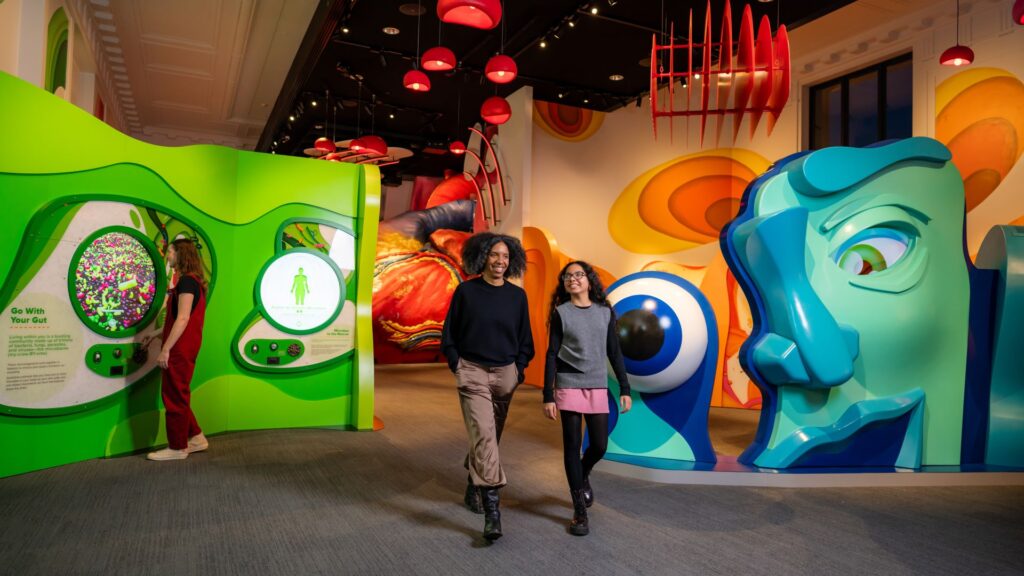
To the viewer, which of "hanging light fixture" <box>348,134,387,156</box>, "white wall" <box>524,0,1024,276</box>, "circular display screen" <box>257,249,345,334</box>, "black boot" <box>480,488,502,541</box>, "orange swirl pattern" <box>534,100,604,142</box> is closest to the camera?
"black boot" <box>480,488,502,541</box>

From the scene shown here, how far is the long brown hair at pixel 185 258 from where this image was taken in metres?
4.61

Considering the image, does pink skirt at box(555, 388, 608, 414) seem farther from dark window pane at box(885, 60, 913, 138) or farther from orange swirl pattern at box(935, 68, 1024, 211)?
dark window pane at box(885, 60, 913, 138)

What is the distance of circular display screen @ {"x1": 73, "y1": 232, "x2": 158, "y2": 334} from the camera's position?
4426 mm

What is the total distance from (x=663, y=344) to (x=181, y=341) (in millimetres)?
3332

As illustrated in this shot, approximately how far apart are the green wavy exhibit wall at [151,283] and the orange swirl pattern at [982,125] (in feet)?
18.6

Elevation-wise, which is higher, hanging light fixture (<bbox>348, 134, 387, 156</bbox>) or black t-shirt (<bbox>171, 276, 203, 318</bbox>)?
hanging light fixture (<bbox>348, 134, 387, 156</bbox>)

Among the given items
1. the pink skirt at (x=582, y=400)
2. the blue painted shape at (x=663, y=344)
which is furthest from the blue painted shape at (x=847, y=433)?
the pink skirt at (x=582, y=400)

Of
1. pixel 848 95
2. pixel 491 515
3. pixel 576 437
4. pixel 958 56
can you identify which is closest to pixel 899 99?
pixel 848 95

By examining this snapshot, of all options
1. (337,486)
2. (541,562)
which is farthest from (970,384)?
(337,486)

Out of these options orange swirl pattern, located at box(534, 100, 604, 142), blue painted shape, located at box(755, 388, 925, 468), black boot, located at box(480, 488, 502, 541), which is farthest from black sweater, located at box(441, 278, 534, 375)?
orange swirl pattern, located at box(534, 100, 604, 142)

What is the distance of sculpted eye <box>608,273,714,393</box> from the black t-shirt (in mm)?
2947

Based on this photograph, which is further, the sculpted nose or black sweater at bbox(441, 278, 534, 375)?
the sculpted nose

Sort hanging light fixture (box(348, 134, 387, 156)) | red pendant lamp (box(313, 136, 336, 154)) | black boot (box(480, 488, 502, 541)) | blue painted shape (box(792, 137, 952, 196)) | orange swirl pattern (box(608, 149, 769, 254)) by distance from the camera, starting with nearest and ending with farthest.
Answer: black boot (box(480, 488, 502, 541)), blue painted shape (box(792, 137, 952, 196)), orange swirl pattern (box(608, 149, 769, 254)), hanging light fixture (box(348, 134, 387, 156)), red pendant lamp (box(313, 136, 336, 154))

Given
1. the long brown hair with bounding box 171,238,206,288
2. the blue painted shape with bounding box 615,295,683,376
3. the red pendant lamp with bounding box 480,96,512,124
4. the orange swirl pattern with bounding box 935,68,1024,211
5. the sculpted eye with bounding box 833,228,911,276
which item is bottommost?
the blue painted shape with bounding box 615,295,683,376
